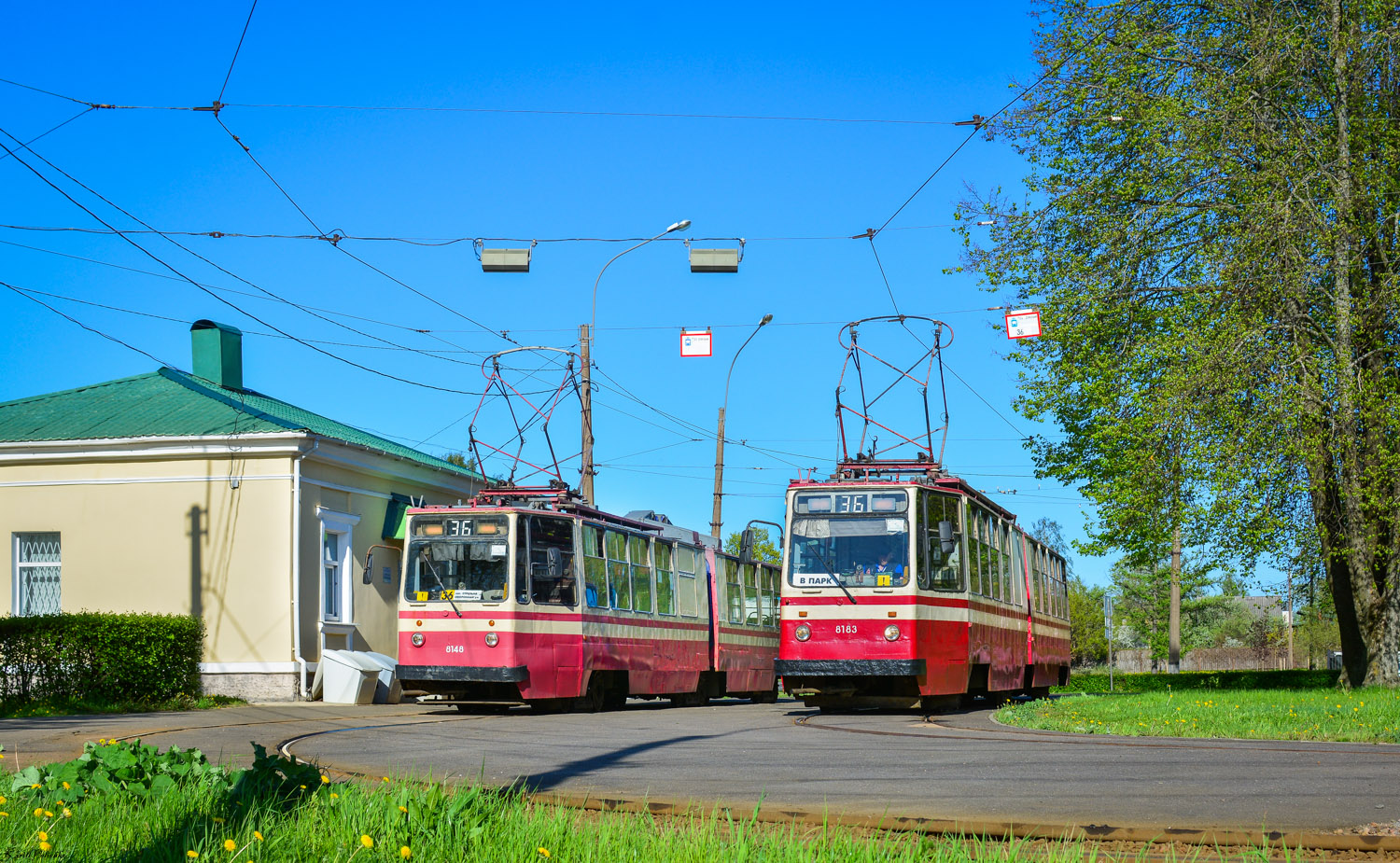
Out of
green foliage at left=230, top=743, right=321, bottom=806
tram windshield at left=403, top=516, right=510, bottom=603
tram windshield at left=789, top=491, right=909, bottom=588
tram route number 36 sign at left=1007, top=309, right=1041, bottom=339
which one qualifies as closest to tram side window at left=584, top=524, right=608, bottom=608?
tram windshield at left=403, top=516, right=510, bottom=603

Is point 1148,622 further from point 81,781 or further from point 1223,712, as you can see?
point 81,781

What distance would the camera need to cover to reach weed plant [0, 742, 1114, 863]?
219 inches

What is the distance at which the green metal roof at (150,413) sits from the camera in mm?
24969

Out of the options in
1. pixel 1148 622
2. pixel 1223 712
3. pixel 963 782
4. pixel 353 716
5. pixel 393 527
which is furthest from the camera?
pixel 1148 622

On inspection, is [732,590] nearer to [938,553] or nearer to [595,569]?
[595,569]

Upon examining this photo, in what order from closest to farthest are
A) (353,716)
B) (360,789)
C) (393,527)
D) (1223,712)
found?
(360,789), (1223,712), (353,716), (393,527)

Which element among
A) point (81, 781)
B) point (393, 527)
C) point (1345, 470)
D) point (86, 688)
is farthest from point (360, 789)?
point (393, 527)

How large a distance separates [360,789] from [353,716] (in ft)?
39.0

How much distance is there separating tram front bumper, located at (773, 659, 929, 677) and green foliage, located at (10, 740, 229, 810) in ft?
36.4

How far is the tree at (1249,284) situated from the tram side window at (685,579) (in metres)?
7.51

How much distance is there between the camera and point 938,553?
59.6 ft

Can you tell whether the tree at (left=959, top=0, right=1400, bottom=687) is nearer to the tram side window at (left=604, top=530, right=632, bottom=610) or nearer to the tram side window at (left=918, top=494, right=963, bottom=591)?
the tram side window at (left=918, top=494, right=963, bottom=591)

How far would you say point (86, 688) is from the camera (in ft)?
69.2

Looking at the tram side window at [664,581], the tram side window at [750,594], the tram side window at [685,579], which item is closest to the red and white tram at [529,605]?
the tram side window at [664,581]
